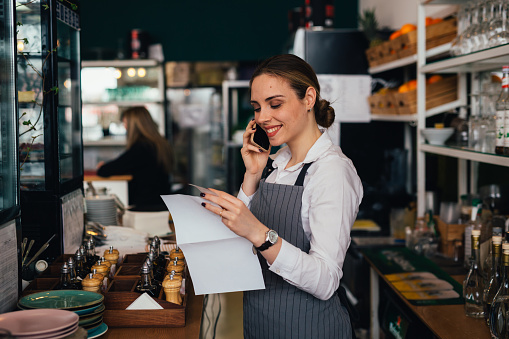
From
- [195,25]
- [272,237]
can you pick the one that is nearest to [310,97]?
[272,237]

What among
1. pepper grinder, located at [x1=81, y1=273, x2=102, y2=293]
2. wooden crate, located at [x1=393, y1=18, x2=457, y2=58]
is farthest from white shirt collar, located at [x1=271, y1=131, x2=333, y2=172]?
wooden crate, located at [x1=393, y1=18, x2=457, y2=58]

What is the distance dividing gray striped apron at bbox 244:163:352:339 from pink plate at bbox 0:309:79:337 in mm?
762

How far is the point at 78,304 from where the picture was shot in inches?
65.6

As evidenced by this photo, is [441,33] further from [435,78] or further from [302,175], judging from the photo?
[302,175]

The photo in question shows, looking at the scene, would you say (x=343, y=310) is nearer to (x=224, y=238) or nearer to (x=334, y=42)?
(x=224, y=238)

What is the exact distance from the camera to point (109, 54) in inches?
287

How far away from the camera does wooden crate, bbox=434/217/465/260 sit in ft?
10.5

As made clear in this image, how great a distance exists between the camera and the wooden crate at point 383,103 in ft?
13.4

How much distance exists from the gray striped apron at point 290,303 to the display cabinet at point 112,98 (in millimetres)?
5484

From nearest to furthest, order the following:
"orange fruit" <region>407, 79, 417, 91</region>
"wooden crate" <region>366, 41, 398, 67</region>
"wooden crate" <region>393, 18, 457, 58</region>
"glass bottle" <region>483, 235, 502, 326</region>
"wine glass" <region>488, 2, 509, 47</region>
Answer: "glass bottle" <region>483, 235, 502, 326</region>
"wine glass" <region>488, 2, 509, 47</region>
"wooden crate" <region>393, 18, 457, 58</region>
"orange fruit" <region>407, 79, 417, 91</region>
"wooden crate" <region>366, 41, 398, 67</region>

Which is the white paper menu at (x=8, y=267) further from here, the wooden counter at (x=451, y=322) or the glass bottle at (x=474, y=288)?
the glass bottle at (x=474, y=288)

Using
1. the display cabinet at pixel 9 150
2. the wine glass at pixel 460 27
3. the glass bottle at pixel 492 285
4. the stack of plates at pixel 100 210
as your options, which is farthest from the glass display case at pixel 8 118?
the wine glass at pixel 460 27

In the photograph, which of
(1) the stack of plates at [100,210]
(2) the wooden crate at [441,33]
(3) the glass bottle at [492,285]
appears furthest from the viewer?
(2) the wooden crate at [441,33]

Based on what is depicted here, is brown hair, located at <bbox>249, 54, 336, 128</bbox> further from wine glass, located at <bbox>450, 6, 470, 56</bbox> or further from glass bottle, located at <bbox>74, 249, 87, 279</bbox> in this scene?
wine glass, located at <bbox>450, 6, 470, 56</bbox>
